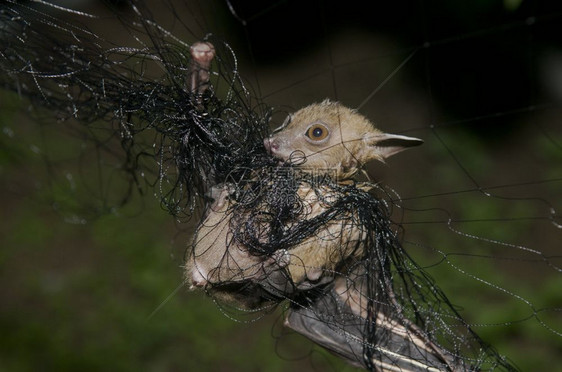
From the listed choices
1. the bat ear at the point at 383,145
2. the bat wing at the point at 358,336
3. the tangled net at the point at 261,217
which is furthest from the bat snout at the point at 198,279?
the bat ear at the point at 383,145

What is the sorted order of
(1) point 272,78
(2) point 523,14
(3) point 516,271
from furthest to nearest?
(1) point 272,78
(3) point 516,271
(2) point 523,14

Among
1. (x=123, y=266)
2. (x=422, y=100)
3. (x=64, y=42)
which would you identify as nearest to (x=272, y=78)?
(x=422, y=100)

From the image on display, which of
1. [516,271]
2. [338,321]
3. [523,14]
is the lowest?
[338,321]

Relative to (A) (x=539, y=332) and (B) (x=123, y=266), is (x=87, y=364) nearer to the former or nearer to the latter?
(B) (x=123, y=266)

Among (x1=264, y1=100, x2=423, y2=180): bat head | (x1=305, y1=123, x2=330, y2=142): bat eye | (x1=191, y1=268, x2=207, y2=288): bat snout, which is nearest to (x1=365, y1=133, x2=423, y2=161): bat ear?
(x1=264, y1=100, x2=423, y2=180): bat head

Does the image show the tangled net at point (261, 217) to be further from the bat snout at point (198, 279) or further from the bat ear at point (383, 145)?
the bat ear at point (383, 145)

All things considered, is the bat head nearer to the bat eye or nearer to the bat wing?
the bat eye

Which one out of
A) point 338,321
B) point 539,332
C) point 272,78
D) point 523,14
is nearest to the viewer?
A: point 338,321
